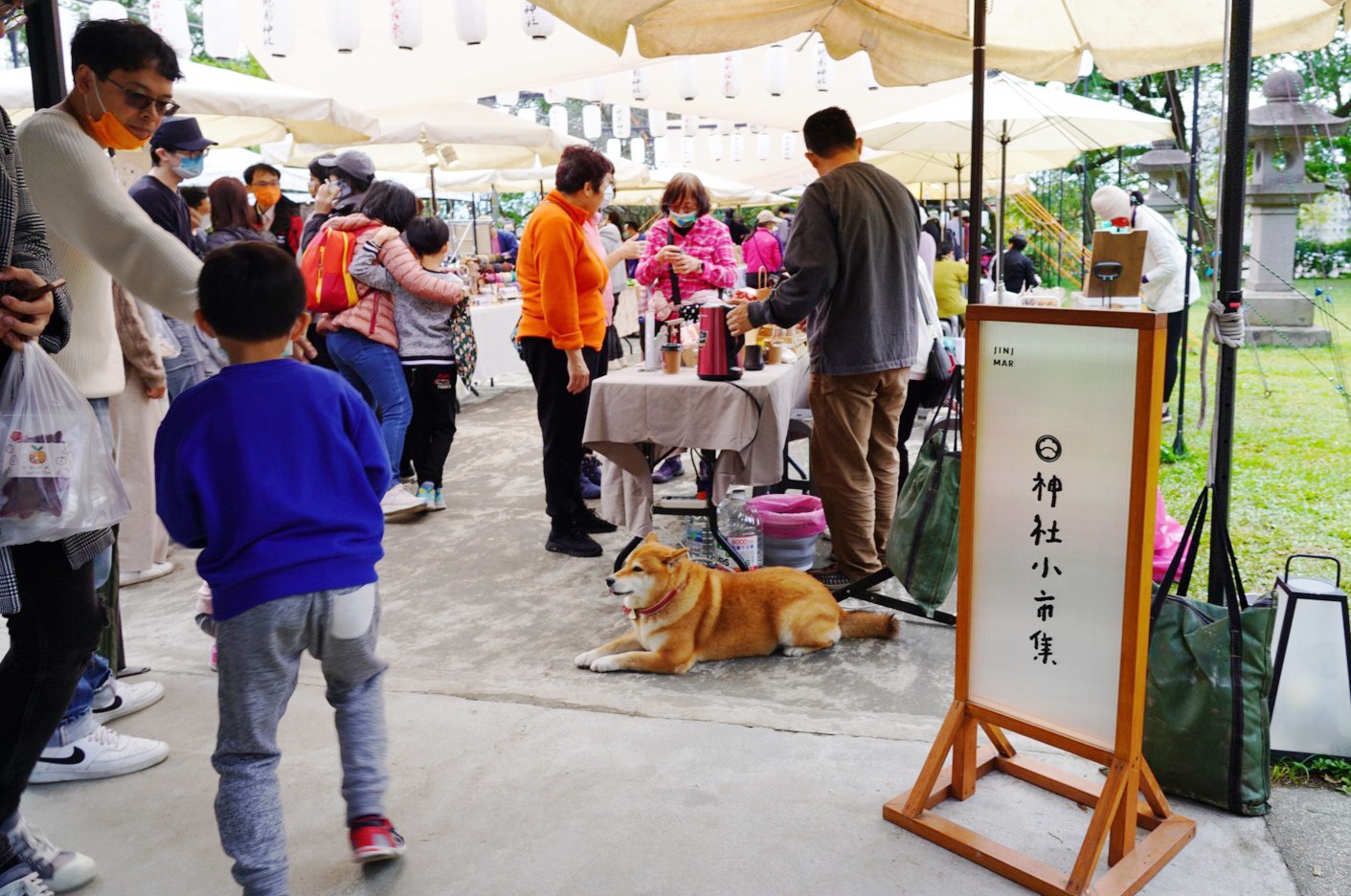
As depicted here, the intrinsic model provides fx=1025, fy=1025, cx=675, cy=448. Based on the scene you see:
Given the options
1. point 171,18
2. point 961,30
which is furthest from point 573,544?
point 171,18

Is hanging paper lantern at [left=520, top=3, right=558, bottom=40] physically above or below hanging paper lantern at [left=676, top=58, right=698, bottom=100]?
below

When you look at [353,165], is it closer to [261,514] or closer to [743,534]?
[743,534]

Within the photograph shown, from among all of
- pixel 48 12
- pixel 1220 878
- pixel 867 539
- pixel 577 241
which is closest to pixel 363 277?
pixel 577 241

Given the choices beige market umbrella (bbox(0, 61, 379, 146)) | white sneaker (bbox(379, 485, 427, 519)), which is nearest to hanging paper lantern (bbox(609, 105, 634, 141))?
beige market umbrella (bbox(0, 61, 379, 146))

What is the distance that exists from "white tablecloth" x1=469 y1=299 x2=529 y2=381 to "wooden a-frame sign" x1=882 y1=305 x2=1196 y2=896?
7.59m

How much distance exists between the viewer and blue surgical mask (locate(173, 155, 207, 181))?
4.57 m

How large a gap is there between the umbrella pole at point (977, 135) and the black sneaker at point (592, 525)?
286cm

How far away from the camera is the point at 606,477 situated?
187 inches

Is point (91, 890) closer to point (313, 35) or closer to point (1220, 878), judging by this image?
point (1220, 878)

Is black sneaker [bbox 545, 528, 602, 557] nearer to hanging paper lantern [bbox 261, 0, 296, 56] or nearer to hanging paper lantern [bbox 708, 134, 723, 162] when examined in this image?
hanging paper lantern [bbox 261, 0, 296, 56]

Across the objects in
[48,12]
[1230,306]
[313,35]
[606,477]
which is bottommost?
[606,477]

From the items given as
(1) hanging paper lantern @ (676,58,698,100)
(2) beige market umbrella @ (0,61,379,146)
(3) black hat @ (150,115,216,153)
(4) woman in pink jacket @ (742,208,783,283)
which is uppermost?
(1) hanging paper lantern @ (676,58,698,100)

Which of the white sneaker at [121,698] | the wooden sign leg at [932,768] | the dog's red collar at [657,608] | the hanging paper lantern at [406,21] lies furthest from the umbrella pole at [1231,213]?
the hanging paper lantern at [406,21]

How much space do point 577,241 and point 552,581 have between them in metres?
1.66
